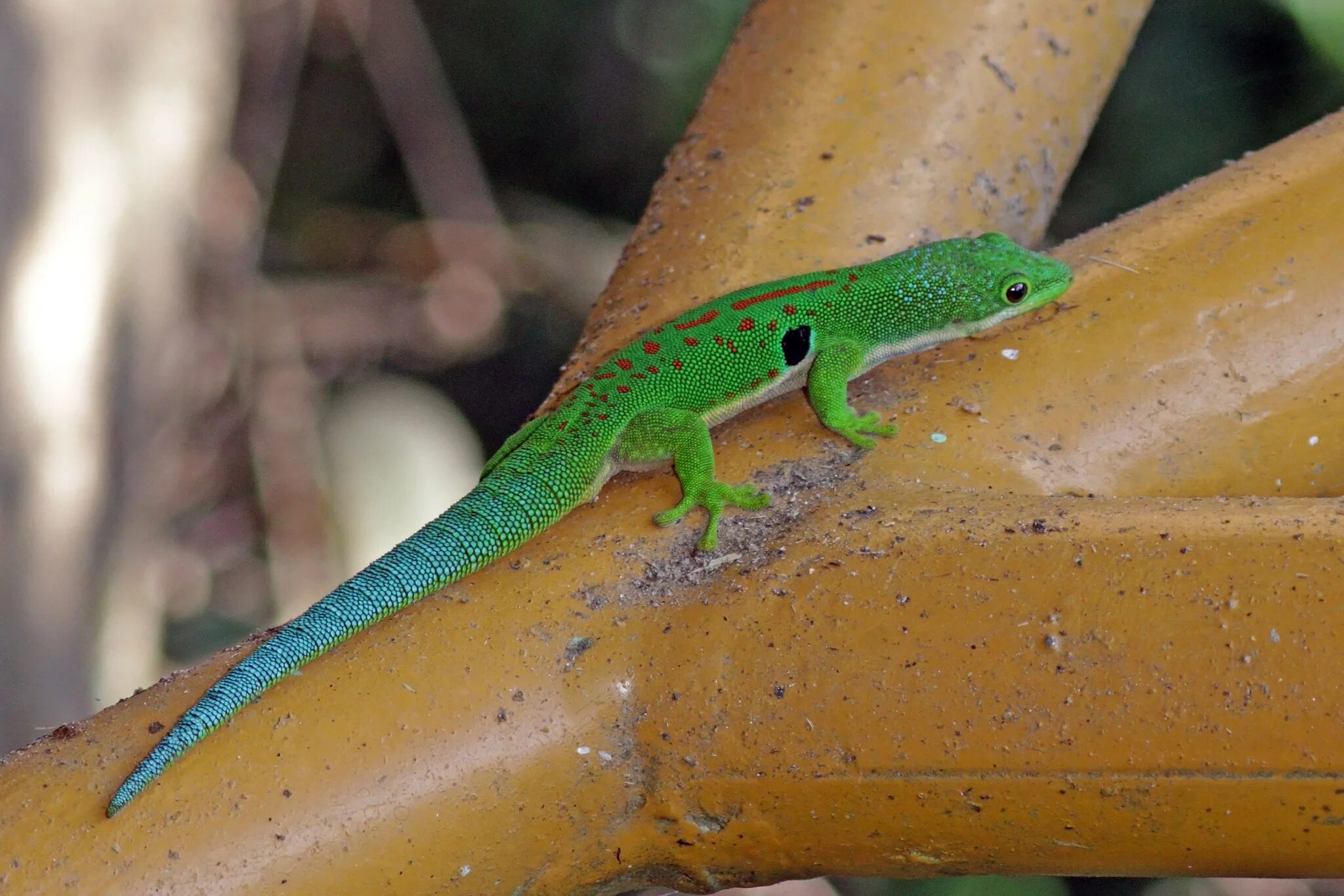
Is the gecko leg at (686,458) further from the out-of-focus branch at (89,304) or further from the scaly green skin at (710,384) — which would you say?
the out-of-focus branch at (89,304)

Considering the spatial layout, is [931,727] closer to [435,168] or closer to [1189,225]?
[1189,225]

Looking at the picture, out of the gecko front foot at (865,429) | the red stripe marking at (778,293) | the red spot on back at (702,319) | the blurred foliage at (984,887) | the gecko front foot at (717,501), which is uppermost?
the red stripe marking at (778,293)


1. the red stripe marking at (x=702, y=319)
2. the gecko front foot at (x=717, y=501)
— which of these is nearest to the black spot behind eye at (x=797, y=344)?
the red stripe marking at (x=702, y=319)

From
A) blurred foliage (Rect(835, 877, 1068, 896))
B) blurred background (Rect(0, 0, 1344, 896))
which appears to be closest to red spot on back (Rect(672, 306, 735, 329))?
blurred foliage (Rect(835, 877, 1068, 896))

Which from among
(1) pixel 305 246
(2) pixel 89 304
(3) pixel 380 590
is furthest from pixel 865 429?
(1) pixel 305 246

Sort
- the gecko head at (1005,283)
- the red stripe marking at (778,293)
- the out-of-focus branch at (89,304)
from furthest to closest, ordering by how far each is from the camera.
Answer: the out-of-focus branch at (89,304) → the red stripe marking at (778,293) → the gecko head at (1005,283)

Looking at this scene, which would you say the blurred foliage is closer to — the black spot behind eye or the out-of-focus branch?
the black spot behind eye

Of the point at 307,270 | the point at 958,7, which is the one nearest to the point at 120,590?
the point at 307,270
